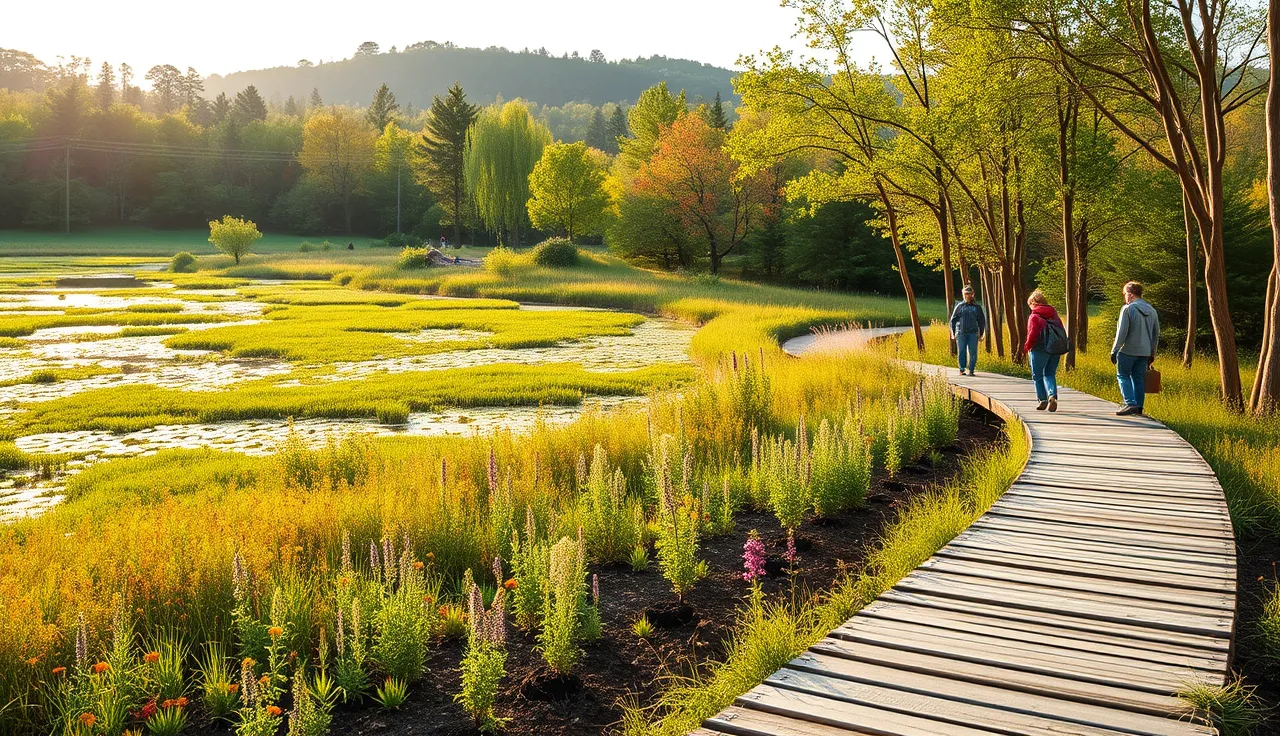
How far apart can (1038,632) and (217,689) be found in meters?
4.00

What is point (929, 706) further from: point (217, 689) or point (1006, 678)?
point (217, 689)

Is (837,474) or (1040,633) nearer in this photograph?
(1040,633)

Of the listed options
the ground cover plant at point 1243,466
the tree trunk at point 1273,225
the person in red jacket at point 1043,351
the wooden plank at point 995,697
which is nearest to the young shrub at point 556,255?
the ground cover plant at point 1243,466

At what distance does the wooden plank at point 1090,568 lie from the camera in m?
4.92

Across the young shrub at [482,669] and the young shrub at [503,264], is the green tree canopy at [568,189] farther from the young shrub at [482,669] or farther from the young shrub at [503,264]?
the young shrub at [482,669]

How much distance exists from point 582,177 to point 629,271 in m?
11.8

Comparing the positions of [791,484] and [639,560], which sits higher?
[791,484]

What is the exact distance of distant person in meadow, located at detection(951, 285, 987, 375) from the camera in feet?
45.2

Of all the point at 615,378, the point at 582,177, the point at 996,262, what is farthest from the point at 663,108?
the point at 615,378

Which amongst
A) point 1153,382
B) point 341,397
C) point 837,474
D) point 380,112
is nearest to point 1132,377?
point 1153,382

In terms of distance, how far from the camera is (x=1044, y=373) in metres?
10.8

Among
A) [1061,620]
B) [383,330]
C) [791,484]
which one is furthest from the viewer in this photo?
[383,330]

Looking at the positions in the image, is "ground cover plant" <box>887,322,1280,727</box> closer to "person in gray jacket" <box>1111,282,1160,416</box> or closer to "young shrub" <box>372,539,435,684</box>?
"person in gray jacket" <box>1111,282,1160,416</box>

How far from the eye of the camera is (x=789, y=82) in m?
15.8
